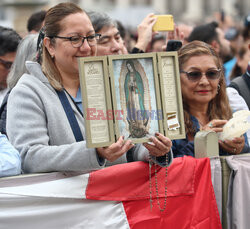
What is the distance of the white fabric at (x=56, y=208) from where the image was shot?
2.97 m

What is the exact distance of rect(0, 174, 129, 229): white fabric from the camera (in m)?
2.97

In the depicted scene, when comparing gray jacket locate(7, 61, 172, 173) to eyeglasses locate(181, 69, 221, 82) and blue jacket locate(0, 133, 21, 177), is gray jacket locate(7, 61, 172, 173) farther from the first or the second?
eyeglasses locate(181, 69, 221, 82)

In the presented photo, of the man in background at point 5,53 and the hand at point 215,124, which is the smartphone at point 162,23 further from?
the hand at point 215,124

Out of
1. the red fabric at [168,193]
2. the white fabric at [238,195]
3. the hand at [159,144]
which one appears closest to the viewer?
the hand at [159,144]

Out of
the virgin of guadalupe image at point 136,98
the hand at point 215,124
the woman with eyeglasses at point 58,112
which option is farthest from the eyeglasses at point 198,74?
the virgin of guadalupe image at point 136,98

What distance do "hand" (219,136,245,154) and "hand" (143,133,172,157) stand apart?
0.75 meters

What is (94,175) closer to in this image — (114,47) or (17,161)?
(17,161)

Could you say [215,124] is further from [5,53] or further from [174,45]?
[5,53]

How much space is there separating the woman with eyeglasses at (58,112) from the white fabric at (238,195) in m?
0.57

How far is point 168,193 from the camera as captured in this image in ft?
10.6

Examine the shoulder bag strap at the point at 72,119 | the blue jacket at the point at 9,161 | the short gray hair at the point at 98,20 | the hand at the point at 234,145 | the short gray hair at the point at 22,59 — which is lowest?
the hand at the point at 234,145

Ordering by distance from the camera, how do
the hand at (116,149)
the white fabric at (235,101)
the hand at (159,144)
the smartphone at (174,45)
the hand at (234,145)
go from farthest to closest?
the smartphone at (174,45)
the white fabric at (235,101)
the hand at (234,145)
the hand at (159,144)
the hand at (116,149)

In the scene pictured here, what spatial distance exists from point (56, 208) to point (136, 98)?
784mm

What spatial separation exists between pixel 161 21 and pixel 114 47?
0.51 meters
